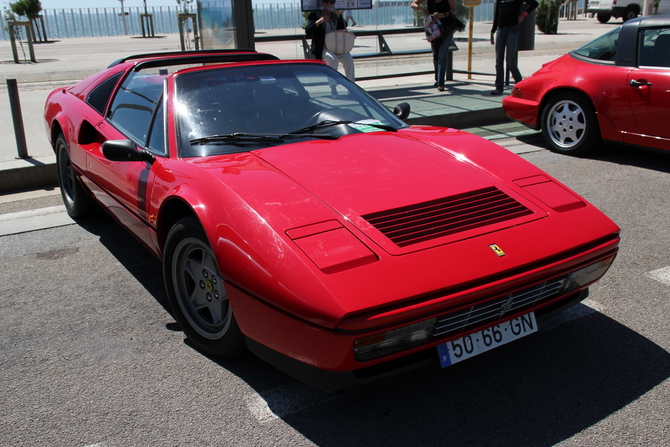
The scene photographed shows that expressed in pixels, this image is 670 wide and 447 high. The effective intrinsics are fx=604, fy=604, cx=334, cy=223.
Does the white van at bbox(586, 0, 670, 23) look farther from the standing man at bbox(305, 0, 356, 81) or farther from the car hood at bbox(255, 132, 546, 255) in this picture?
the car hood at bbox(255, 132, 546, 255)

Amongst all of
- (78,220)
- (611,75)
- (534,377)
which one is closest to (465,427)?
(534,377)

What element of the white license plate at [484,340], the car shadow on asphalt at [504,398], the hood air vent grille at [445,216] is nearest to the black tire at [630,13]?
the car shadow on asphalt at [504,398]

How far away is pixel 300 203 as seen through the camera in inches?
101

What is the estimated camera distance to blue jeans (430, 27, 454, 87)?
1026 centimetres

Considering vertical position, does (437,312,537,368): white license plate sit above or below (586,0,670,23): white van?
below

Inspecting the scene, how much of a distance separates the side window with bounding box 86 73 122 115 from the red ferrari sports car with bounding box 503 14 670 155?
468cm

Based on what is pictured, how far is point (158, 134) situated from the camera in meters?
3.31

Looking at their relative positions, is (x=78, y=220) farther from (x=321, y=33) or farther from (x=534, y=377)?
(x=321, y=33)

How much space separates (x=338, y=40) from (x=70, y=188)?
5.45 m

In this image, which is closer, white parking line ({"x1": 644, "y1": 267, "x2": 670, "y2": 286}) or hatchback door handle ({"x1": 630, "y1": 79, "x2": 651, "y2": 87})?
white parking line ({"x1": 644, "y1": 267, "x2": 670, "y2": 286})

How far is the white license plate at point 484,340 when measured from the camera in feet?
7.70

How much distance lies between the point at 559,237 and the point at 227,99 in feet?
6.25

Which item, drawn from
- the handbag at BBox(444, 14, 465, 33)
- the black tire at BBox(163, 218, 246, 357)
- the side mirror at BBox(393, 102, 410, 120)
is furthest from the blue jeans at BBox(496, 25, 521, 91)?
the black tire at BBox(163, 218, 246, 357)

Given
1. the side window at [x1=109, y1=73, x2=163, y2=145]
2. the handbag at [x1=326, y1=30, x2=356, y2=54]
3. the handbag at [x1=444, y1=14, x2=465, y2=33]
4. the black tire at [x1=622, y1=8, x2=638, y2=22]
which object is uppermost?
the black tire at [x1=622, y1=8, x2=638, y2=22]
